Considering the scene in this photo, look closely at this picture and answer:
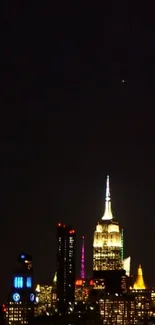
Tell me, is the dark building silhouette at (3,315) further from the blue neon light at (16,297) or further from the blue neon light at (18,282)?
the blue neon light at (18,282)

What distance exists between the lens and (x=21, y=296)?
92.1 meters

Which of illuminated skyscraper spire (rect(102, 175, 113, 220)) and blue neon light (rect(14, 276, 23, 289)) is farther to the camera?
illuminated skyscraper spire (rect(102, 175, 113, 220))

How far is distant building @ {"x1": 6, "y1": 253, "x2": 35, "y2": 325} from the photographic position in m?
90.4

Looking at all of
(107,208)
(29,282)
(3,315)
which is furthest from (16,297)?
(107,208)

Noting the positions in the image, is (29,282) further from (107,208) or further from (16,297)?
(107,208)

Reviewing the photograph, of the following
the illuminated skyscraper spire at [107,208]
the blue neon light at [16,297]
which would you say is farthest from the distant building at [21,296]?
the illuminated skyscraper spire at [107,208]

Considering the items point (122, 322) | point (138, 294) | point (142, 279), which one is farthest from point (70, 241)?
point (122, 322)

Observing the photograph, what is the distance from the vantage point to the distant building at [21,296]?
9044 centimetres

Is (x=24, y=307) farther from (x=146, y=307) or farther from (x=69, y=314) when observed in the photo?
(x=146, y=307)

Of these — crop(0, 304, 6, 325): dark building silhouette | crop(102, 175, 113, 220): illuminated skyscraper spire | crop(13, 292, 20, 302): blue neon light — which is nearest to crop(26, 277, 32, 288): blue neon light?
crop(13, 292, 20, 302): blue neon light

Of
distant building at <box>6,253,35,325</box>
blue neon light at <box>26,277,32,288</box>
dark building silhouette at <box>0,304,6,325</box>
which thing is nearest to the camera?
distant building at <box>6,253,35,325</box>

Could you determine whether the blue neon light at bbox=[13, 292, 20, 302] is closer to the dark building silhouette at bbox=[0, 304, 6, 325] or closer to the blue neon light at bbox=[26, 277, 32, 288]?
the blue neon light at bbox=[26, 277, 32, 288]

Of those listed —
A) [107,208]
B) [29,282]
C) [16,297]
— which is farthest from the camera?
[107,208]

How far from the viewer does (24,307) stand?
9119 centimetres
